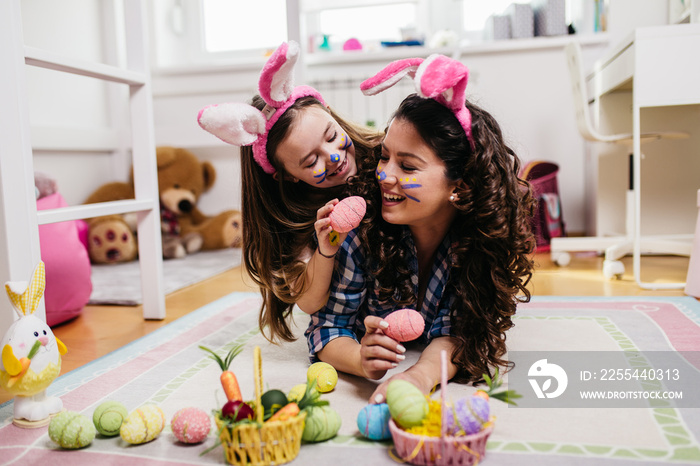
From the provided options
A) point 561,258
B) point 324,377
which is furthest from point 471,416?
point 561,258

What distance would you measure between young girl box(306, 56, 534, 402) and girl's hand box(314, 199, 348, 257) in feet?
0.16

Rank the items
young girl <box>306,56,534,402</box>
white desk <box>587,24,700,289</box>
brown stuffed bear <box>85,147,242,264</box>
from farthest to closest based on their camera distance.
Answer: brown stuffed bear <box>85,147,242,264</box> < white desk <box>587,24,700,289</box> < young girl <box>306,56,534,402</box>

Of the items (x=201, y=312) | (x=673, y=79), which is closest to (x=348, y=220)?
(x=201, y=312)

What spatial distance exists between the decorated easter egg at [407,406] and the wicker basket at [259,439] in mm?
105

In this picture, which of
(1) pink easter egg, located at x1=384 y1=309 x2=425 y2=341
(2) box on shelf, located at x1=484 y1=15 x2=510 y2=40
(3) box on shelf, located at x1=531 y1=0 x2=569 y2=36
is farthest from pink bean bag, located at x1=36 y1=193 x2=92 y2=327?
(3) box on shelf, located at x1=531 y1=0 x2=569 y2=36

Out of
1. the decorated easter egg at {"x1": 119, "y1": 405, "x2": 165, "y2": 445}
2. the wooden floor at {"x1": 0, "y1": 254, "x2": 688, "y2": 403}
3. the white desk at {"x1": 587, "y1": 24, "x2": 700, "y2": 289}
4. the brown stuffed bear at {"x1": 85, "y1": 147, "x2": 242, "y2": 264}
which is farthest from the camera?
the brown stuffed bear at {"x1": 85, "y1": 147, "x2": 242, "y2": 264}

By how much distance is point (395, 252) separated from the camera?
0.99 m

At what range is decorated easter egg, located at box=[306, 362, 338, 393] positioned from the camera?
0.89m

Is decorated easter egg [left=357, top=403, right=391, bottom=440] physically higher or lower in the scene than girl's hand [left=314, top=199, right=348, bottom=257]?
lower

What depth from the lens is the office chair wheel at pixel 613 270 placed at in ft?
5.79

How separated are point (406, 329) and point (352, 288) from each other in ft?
0.82

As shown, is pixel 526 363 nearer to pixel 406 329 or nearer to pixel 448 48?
pixel 406 329

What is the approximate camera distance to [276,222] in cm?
119

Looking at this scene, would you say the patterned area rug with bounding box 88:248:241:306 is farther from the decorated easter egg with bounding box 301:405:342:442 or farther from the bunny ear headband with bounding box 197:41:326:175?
the decorated easter egg with bounding box 301:405:342:442
